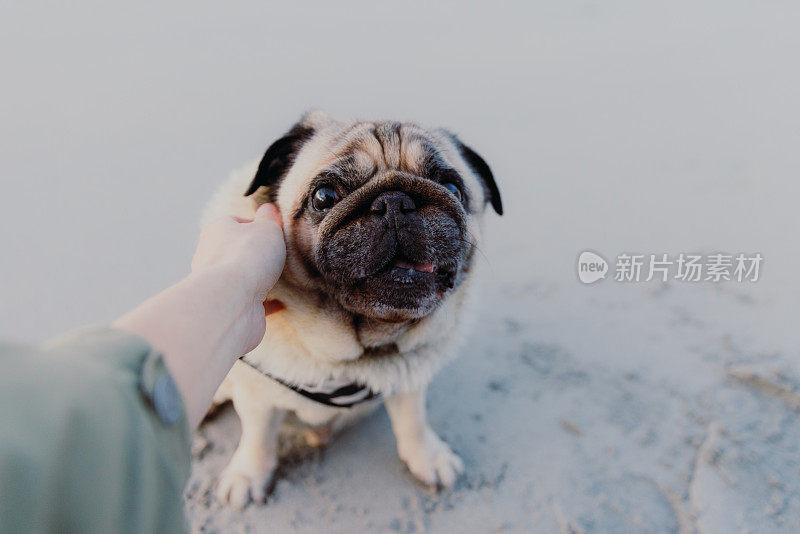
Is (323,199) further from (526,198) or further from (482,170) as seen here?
(526,198)

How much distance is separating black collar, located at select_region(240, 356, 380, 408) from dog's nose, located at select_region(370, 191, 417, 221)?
2.69 feet

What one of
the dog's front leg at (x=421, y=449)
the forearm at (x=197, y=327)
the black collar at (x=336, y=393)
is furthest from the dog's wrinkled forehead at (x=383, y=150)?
the dog's front leg at (x=421, y=449)

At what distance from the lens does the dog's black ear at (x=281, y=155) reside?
1992 millimetres

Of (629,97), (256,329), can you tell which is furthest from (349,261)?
(629,97)

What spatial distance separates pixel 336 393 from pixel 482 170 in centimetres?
124

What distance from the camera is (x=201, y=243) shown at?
171cm

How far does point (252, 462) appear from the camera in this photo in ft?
7.91

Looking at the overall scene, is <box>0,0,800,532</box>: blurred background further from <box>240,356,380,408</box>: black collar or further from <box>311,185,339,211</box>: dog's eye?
<box>311,185,339,211</box>: dog's eye

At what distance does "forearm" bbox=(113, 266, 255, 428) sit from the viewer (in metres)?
1.01

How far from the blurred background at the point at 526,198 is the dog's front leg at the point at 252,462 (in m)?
0.10

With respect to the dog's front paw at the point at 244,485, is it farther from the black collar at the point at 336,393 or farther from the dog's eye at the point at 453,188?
the dog's eye at the point at 453,188

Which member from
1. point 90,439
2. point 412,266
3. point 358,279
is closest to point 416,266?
point 412,266

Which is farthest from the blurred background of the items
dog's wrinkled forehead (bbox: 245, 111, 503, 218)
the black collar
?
dog's wrinkled forehead (bbox: 245, 111, 503, 218)

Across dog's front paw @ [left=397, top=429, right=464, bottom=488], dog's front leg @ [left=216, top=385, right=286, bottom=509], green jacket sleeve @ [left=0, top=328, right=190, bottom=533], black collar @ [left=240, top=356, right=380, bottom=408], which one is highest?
green jacket sleeve @ [left=0, top=328, right=190, bottom=533]
